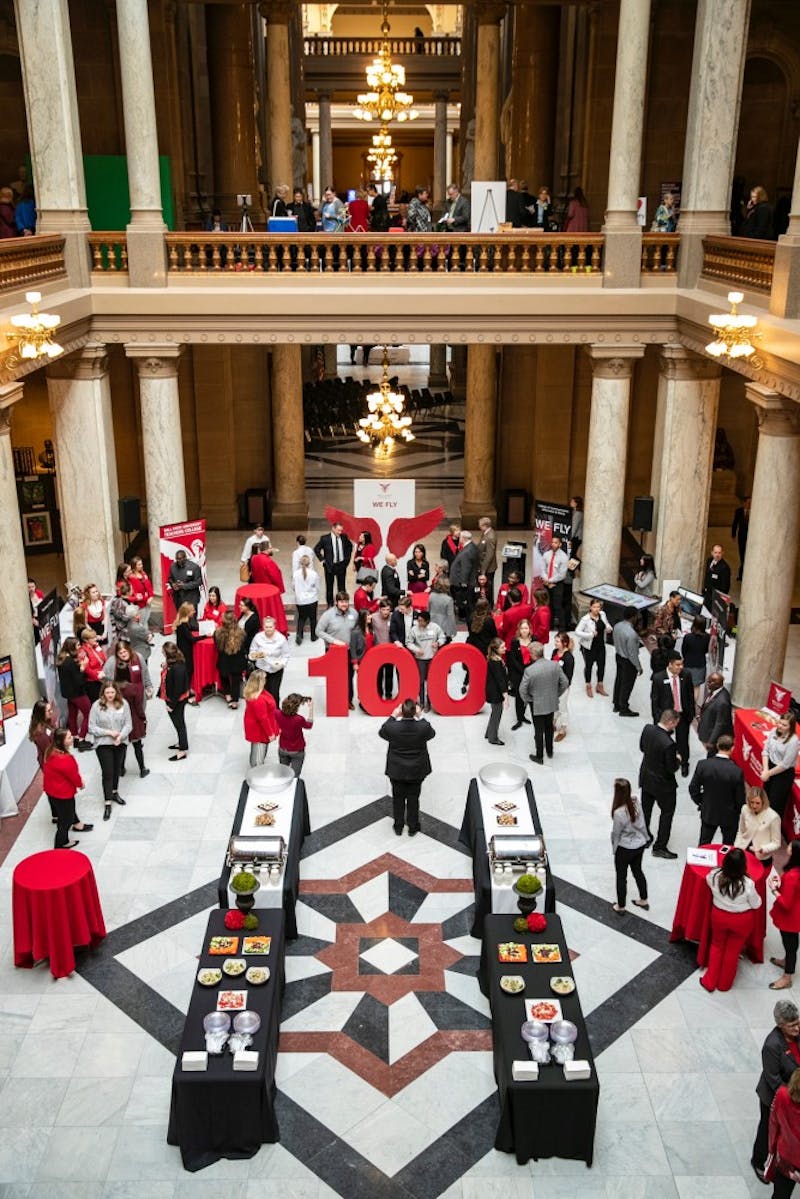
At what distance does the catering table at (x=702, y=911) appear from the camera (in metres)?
8.59

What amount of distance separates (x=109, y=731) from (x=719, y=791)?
17.5ft

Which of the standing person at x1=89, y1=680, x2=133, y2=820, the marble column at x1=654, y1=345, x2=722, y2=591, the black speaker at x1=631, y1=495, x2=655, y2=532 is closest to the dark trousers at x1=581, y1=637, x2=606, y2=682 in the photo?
the marble column at x1=654, y1=345, x2=722, y2=591

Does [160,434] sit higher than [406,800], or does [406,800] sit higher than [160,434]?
[160,434]

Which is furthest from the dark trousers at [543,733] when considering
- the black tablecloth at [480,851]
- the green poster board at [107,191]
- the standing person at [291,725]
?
the green poster board at [107,191]

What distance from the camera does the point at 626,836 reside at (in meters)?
8.79

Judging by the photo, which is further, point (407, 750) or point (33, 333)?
point (33, 333)

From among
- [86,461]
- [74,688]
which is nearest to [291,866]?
[74,688]

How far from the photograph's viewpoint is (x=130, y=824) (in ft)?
35.1

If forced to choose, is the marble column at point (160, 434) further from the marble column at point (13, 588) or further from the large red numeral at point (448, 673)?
the large red numeral at point (448, 673)

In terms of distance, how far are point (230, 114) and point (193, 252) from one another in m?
5.22

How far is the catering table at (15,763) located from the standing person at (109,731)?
879 mm

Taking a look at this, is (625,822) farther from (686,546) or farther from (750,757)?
(686,546)

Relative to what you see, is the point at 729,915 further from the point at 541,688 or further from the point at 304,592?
the point at 304,592

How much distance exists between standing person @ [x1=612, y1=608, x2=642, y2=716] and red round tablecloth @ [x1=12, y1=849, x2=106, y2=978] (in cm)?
624
